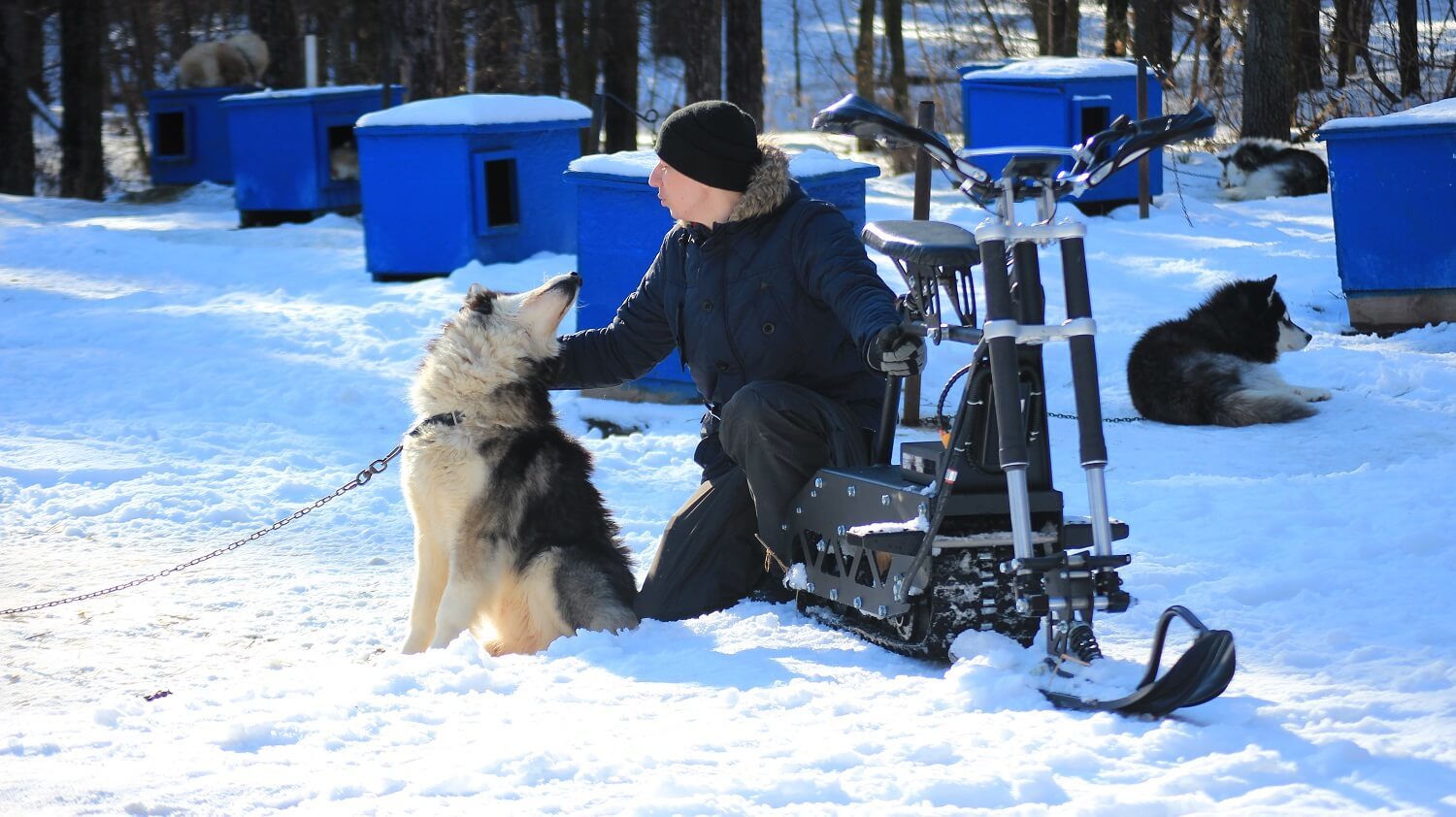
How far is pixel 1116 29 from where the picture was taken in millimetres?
18188

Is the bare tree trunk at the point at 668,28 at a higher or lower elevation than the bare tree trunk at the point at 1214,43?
higher

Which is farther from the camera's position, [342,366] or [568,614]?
[342,366]

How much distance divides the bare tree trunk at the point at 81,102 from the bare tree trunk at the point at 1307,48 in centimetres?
1362

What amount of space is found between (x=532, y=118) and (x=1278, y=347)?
5.51 metres

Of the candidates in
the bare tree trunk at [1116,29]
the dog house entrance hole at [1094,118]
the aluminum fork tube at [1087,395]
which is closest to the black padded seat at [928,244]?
the aluminum fork tube at [1087,395]

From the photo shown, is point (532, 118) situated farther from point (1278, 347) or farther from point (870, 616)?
point (870, 616)

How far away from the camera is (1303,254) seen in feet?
34.4

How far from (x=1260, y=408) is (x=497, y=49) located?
49.2ft

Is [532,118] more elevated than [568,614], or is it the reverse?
[532,118]

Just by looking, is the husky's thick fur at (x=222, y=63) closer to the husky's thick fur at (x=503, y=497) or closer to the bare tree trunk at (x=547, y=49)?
the bare tree trunk at (x=547, y=49)

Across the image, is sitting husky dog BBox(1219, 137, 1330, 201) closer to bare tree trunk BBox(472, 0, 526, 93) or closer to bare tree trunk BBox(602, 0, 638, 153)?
bare tree trunk BBox(602, 0, 638, 153)

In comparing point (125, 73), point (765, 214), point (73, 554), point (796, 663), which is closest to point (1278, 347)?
point (765, 214)

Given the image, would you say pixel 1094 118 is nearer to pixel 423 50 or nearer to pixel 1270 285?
pixel 1270 285

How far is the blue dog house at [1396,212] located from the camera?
795cm
